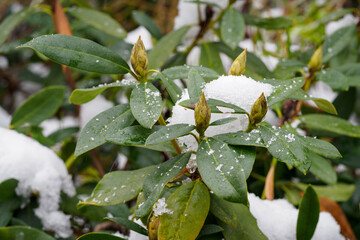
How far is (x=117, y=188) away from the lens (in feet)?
2.43

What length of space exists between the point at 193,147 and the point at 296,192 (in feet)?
1.80

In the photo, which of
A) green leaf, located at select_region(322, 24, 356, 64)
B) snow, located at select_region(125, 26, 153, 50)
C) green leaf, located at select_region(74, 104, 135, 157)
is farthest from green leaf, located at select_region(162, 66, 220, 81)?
snow, located at select_region(125, 26, 153, 50)

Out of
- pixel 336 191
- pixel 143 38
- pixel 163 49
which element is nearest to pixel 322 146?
pixel 336 191

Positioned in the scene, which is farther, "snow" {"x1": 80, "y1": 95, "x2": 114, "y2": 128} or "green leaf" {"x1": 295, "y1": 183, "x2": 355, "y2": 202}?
"snow" {"x1": 80, "y1": 95, "x2": 114, "y2": 128}

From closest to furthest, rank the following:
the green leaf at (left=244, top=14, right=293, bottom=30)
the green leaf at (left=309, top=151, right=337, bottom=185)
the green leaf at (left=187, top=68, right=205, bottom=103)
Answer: the green leaf at (left=187, top=68, right=205, bottom=103)
the green leaf at (left=309, top=151, right=337, bottom=185)
the green leaf at (left=244, top=14, right=293, bottom=30)

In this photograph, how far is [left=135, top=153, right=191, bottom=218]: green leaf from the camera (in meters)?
0.59

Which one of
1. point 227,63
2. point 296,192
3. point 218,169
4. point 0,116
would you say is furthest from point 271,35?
point 218,169

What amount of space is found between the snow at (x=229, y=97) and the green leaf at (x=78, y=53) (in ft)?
0.50

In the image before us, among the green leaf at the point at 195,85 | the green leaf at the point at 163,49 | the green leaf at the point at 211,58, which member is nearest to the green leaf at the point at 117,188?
the green leaf at the point at 195,85

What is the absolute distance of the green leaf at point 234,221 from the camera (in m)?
0.69

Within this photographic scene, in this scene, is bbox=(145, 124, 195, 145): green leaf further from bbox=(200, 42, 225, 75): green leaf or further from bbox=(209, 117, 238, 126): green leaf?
bbox=(200, 42, 225, 75): green leaf

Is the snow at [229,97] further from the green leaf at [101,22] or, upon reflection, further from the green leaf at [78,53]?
the green leaf at [101,22]

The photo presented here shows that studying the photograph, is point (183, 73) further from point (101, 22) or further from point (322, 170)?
point (101, 22)

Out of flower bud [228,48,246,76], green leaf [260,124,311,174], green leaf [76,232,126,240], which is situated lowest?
green leaf [76,232,126,240]
